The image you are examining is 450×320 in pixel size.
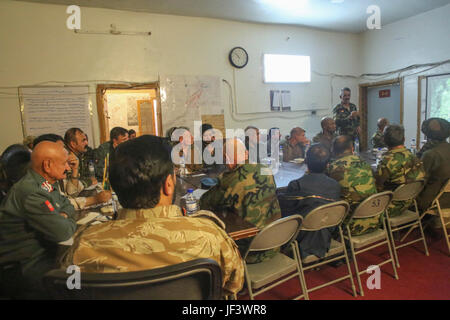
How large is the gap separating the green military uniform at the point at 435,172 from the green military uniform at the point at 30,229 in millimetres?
3144

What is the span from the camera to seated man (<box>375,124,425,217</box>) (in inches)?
104

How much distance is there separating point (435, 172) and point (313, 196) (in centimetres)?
170

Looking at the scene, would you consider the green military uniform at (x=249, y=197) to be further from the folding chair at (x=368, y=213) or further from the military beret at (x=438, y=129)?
the military beret at (x=438, y=129)

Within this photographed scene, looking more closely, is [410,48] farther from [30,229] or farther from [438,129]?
[30,229]

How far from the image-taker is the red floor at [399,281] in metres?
2.23

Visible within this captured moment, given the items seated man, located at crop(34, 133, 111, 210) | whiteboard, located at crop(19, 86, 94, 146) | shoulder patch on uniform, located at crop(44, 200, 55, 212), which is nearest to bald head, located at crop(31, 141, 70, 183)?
shoulder patch on uniform, located at crop(44, 200, 55, 212)

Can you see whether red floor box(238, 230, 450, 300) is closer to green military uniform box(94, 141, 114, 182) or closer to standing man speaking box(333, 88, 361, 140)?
green military uniform box(94, 141, 114, 182)

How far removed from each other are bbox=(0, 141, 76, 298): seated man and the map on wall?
3.65m

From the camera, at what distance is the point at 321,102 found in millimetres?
6652

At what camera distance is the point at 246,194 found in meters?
1.89

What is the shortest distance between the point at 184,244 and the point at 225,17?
207 inches

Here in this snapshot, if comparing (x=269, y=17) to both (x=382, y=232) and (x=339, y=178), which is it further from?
(x=382, y=232)

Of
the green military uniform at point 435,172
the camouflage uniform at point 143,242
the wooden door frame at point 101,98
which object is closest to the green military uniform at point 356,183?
the green military uniform at point 435,172
